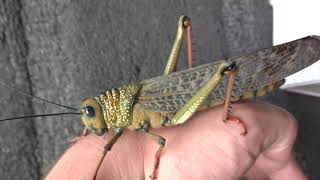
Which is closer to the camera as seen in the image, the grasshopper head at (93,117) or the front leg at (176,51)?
the grasshopper head at (93,117)

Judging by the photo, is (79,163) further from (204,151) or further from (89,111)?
(204,151)

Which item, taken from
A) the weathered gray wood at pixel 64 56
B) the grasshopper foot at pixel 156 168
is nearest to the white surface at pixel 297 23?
the weathered gray wood at pixel 64 56

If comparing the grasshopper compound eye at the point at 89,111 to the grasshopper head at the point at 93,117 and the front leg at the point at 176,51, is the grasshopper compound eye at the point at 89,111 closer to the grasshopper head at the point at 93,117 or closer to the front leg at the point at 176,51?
the grasshopper head at the point at 93,117

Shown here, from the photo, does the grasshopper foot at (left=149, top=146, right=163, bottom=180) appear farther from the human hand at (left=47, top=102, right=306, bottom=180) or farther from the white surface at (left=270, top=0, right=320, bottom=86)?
the white surface at (left=270, top=0, right=320, bottom=86)

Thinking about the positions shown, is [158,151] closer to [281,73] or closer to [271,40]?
[281,73]

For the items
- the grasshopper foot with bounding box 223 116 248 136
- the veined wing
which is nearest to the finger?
the veined wing

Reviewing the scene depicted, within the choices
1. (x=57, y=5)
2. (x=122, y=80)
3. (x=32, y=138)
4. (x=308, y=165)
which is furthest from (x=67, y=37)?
(x=308, y=165)

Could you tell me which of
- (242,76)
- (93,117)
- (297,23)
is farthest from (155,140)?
(297,23)
